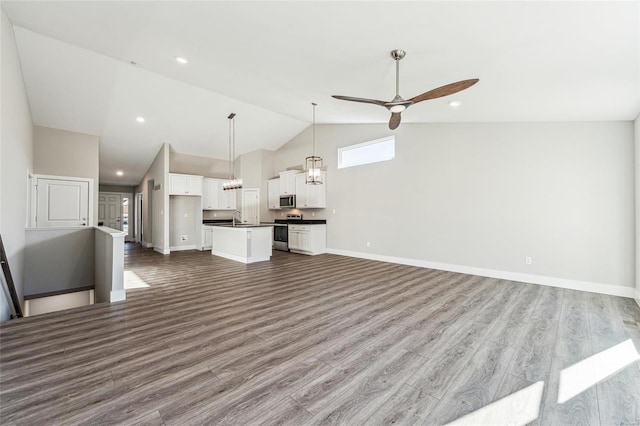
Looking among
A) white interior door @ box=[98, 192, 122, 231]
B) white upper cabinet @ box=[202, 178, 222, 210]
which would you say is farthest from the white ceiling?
white interior door @ box=[98, 192, 122, 231]

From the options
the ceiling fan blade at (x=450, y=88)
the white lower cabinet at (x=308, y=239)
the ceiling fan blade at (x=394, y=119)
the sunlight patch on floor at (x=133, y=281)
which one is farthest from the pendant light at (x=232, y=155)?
the ceiling fan blade at (x=450, y=88)

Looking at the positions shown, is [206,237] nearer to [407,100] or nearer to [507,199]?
[407,100]

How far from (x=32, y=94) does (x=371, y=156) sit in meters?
6.79

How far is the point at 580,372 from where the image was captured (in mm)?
2041

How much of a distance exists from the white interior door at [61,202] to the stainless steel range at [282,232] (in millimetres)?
4633

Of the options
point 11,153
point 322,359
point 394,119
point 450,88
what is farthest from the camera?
point 11,153

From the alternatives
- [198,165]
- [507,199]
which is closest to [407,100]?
[507,199]

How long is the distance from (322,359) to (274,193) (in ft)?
23.5

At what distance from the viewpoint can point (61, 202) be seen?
6.10 m

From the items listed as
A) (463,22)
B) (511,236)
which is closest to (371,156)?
(511,236)

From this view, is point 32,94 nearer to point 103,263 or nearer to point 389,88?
point 103,263

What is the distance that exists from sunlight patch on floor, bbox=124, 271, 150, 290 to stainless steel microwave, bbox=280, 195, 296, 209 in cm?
420

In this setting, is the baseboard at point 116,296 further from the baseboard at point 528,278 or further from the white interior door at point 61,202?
the baseboard at point 528,278

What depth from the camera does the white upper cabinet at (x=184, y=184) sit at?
7.96m
